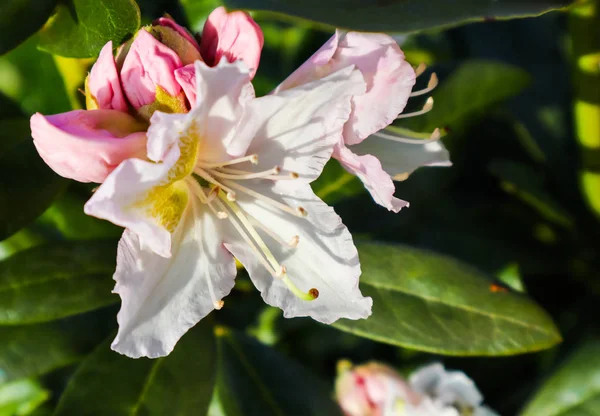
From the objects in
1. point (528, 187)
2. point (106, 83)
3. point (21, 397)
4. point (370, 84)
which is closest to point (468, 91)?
point (528, 187)

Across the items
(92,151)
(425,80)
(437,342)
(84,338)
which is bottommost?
(84,338)

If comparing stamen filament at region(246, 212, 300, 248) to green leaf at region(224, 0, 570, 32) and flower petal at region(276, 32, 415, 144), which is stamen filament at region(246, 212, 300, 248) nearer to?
flower petal at region(276, 32, 415, 144)

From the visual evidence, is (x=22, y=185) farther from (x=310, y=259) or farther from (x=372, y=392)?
(x=372, y=392)

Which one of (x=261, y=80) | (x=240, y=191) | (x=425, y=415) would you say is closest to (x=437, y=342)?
(x=425, y=415)

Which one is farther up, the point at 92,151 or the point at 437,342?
the point at 92,151

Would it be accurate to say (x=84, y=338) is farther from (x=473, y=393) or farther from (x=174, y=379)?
(x=473, y=393)

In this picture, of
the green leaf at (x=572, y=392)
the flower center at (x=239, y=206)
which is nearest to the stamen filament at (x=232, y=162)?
the flower center at (x=239, y=206)
